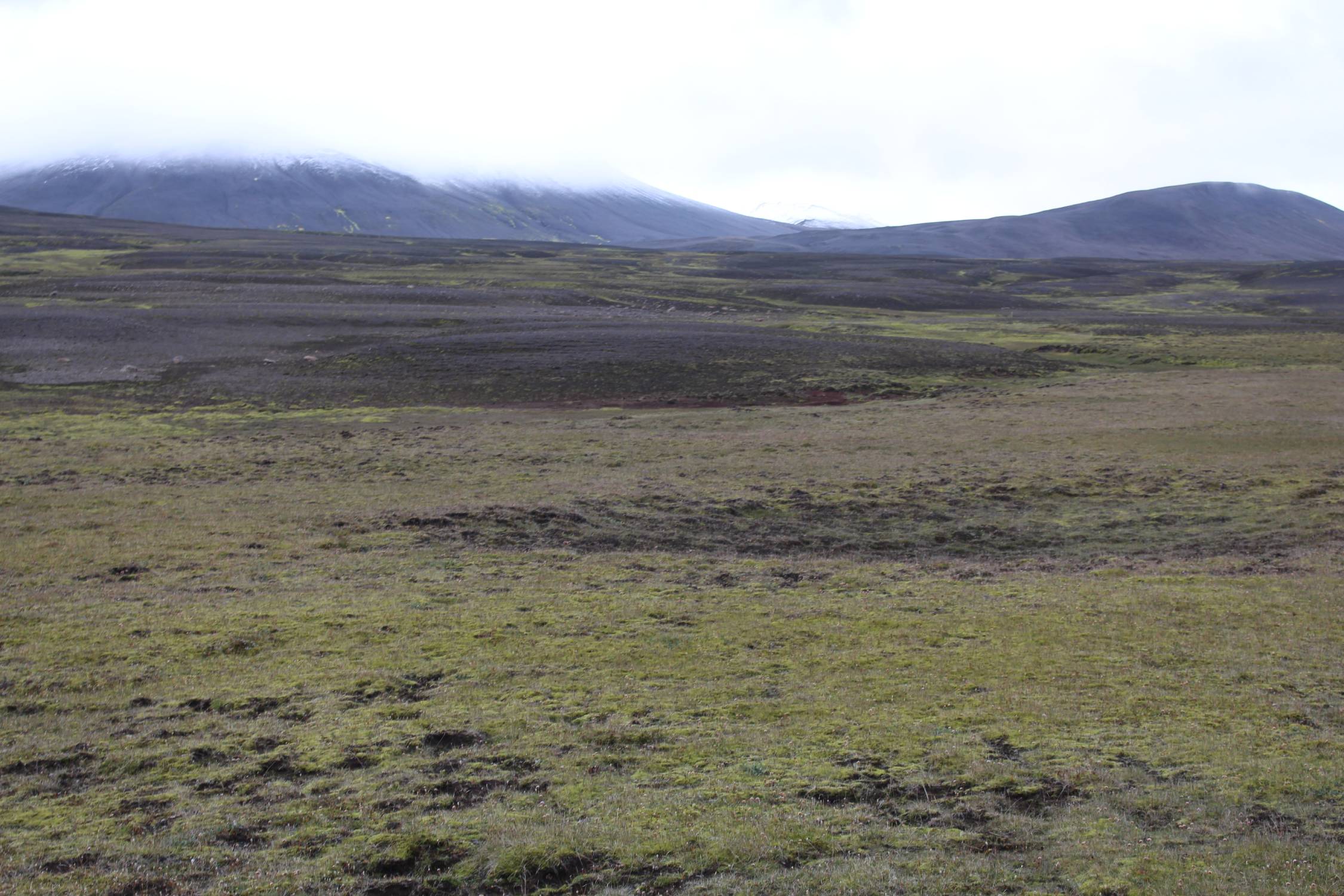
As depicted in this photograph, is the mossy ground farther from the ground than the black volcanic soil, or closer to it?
closer to it

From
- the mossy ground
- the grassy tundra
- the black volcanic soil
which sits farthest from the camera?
the black volcanic soil

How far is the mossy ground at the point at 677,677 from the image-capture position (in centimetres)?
1118

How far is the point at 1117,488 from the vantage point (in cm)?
3559

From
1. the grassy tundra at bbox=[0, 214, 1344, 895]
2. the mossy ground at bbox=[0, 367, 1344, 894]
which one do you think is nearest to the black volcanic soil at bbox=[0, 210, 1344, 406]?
the grassy tundra at bbox=[0, 214, 1344, 895]

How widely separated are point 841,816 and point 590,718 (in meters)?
5.13

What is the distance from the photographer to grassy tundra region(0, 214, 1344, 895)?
11.3m

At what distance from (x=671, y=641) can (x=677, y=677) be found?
2.16 m

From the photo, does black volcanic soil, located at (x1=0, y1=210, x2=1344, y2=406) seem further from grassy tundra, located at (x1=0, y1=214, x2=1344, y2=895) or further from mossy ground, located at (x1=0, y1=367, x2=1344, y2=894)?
mossy ground, located at (x1=0, y1=367, x2=1344, y2=894)

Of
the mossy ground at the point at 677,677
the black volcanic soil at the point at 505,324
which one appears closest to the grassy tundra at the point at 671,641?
the mossy ground at the point at 677,677

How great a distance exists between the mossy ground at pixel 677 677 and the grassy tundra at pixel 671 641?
0.09 meters

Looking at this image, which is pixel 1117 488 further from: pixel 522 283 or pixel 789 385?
pixel 522 283

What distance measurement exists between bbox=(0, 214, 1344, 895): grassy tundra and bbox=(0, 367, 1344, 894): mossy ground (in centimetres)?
9

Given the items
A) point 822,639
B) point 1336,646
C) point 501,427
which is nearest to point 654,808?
point 822,639

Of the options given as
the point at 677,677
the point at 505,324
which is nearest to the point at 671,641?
the point at 677,677
